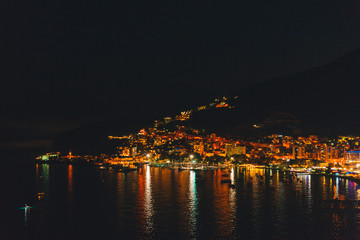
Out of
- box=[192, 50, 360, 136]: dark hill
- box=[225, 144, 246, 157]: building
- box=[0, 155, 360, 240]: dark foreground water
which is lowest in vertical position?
box=[0, 155, 360, 240]: dark foreground water

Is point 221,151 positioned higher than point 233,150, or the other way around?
point 233,150

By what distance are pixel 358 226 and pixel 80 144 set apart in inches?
3537

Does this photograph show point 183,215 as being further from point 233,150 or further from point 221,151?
point 221,151

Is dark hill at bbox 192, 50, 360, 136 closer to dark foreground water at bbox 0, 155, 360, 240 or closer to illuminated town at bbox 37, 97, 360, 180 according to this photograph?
illuminated town at bbox 37, 97, 360, 180

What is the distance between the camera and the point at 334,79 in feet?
284

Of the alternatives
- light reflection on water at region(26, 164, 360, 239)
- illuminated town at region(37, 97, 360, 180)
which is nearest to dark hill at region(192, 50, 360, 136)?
illuminated town at region(37, 97, 360, 180)

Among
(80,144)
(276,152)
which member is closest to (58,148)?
(80,144)

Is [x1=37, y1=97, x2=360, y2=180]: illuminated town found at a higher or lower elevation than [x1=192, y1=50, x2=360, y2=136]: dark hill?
lower

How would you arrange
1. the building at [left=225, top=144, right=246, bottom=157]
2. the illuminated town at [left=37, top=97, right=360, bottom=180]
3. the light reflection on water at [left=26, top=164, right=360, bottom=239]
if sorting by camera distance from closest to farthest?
the light reflection on water at [left=26, top=164, right=360, bottom=239] < the illuminated town at [left=37, top=97, right=360, bottom=180] < the building at [left=225, top=144, right=246, bottom=157]

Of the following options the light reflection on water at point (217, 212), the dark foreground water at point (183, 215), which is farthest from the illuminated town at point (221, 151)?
the dark foreground water at point (183, 215)

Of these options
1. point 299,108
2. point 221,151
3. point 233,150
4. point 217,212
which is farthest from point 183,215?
point 299,108

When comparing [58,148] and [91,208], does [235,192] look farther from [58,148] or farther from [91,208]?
[58,148]

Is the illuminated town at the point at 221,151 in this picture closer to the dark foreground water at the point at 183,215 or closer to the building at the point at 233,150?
the building at the point at 233,150

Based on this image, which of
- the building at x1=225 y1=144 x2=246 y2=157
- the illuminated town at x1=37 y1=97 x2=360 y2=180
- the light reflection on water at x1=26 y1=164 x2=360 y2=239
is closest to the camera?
the light reflection on water at x1=26 y1=164 x2=360 y2=239
